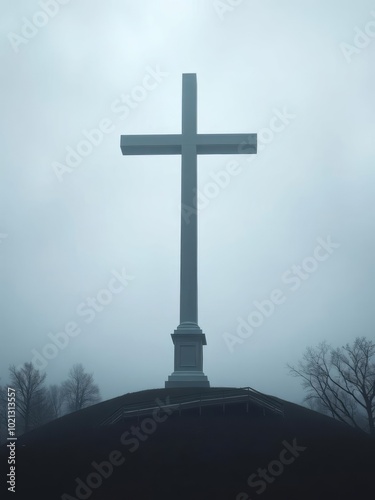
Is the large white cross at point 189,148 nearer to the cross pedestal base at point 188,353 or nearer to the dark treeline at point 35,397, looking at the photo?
the cross pedestal base at point 188,353

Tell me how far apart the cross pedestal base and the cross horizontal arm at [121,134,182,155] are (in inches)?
296

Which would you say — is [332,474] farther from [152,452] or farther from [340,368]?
[340,368]

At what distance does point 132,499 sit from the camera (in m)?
12.3

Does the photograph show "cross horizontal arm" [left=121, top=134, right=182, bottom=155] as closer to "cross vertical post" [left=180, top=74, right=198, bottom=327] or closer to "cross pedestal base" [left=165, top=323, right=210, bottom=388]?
"cross vertical post" [left=180, top=74, right=198, bottom=327]

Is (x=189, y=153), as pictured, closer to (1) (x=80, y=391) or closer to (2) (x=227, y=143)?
(2) (x=227, y=143)

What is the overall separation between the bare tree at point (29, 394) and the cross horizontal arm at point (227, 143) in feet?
72.1

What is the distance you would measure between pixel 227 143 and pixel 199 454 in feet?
41.1

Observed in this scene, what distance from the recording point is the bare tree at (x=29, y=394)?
35.1 m

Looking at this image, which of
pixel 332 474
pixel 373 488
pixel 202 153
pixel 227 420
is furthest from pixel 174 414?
pixel 202 153

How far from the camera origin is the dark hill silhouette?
12766mm

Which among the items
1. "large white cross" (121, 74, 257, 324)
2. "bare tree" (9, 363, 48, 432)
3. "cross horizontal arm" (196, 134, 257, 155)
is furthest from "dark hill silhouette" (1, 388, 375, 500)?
"bare tree" (9, 363, 48, 432)

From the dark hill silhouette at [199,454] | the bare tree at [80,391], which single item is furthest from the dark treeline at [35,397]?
the dark hill silhouette at [199,454]

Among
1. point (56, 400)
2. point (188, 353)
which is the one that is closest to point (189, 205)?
point (188, 353)

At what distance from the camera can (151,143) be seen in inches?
865
